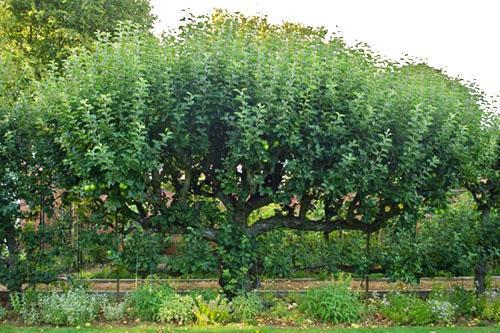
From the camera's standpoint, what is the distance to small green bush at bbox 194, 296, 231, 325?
6305mm

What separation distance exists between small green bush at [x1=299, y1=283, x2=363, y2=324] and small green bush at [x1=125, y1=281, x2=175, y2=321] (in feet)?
5.64

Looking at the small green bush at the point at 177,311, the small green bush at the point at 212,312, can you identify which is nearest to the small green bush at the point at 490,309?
the small green bush at the point at 212,312

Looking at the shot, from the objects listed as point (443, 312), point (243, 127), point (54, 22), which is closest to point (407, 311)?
point (443, 312)

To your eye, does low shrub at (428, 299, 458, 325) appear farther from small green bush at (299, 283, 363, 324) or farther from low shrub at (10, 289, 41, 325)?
low shrub at (10, 289, 41, 325)

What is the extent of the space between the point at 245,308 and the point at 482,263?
341cm

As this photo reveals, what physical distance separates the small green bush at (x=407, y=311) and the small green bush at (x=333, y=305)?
0.40 metres

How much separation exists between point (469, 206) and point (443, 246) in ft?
2.87

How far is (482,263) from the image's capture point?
740 cm

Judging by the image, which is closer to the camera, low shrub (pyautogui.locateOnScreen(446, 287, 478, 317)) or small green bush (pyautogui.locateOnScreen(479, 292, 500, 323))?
small green bush (pyautogui.locateOnScreen(479, 292, 500, 323))

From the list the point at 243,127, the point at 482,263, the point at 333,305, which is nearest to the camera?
the point at 243,127

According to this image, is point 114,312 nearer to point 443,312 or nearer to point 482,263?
point 443,312

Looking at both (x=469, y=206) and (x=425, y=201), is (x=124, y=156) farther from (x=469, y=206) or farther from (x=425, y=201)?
(x=469, y=206)

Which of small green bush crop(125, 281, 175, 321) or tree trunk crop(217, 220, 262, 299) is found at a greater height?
tree trunk crop(217, 220, 262, 299)

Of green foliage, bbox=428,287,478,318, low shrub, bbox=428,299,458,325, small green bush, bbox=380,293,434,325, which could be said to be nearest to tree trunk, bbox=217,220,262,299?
small green bush, bbox=380,293,434,325
